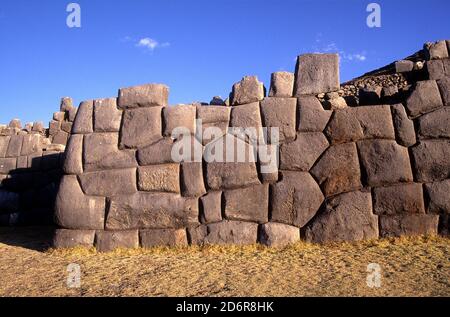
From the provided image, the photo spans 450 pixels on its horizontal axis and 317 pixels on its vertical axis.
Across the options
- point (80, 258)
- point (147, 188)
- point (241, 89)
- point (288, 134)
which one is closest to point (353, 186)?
point (288, 134)

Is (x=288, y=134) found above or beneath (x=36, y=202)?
above

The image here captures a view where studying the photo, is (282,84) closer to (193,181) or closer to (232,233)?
(193,181)

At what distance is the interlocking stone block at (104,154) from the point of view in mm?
5562

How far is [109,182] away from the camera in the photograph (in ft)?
18.1

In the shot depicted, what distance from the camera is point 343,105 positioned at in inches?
214

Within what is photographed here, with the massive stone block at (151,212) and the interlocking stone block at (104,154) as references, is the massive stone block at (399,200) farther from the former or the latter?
the interlocking stone block at (104,154)

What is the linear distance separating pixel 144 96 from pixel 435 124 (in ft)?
14.0

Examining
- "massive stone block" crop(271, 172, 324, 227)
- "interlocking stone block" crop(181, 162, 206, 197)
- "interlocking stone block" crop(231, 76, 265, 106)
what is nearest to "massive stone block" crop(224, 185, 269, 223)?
"massive stone block" crop(271, 172, 324, 227)

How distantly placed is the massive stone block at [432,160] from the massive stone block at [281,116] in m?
1.71

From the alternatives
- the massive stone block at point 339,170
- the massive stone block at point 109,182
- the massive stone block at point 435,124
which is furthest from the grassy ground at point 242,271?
the massive stone block at point 435,124

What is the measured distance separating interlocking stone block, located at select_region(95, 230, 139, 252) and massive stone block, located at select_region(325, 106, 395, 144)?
3.22 metres

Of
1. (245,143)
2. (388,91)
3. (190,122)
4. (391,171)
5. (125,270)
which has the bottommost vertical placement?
(125,270)

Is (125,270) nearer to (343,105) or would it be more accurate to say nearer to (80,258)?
(80,258)

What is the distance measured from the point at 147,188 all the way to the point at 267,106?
A: 2.18 meters
